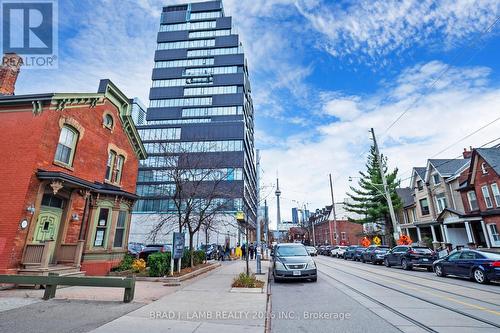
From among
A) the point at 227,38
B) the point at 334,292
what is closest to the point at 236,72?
the point at 227,38

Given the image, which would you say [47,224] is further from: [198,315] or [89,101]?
[198,315]

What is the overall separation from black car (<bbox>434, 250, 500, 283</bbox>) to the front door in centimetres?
1922

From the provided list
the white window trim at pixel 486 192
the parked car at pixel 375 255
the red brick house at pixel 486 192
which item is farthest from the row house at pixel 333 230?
the white window trim at pixel 486 192

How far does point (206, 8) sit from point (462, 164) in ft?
268

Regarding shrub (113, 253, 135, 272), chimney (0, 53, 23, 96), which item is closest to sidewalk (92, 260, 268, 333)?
shrub (113, 253, 135, 272)

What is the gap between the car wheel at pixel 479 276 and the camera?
465 inches

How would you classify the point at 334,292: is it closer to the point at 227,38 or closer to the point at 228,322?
the point at 228,322

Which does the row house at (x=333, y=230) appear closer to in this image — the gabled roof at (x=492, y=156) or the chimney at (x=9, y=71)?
the gabled roof at (x=492, y=156)

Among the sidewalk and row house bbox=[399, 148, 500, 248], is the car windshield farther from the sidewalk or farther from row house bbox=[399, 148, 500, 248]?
row house bbox=[399, 148, 500, 248]

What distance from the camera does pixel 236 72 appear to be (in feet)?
240

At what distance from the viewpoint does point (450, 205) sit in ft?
95.9

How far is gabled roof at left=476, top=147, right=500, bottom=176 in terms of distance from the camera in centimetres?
2302

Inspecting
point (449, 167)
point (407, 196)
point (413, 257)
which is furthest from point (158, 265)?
point (407, 196)

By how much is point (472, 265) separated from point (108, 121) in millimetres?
20899
